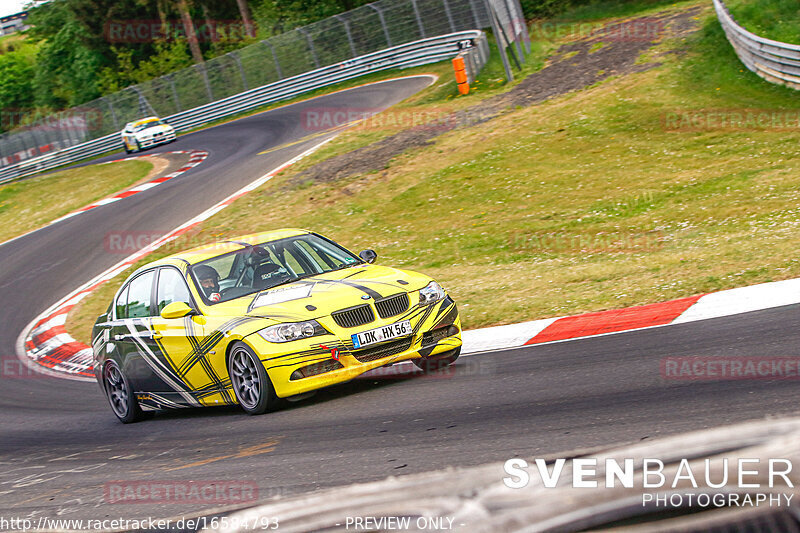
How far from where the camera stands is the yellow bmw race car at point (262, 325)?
7.30m

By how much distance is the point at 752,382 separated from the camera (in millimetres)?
5477

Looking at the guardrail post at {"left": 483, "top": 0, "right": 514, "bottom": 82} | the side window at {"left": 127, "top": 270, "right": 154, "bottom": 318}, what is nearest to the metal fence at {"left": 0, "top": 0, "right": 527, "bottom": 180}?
the guardrail post at {"left": 483, "top": 0, "right": 514, "bottom": 82}

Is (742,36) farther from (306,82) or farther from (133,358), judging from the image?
(306,82)

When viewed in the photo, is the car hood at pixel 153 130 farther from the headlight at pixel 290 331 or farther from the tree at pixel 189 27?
the headlight at pixel 290 331

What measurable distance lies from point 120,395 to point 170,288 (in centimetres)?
155

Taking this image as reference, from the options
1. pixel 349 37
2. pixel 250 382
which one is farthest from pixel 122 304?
pixel 349 37

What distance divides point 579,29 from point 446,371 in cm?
2722

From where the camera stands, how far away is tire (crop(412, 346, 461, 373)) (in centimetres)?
816

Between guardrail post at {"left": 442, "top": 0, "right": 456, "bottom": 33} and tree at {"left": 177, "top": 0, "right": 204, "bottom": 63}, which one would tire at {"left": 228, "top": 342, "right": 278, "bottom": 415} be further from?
tree at {"left": 177, "top": 0, "right": 204, "bottom": 63}

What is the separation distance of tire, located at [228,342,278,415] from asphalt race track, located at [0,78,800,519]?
0.49ft

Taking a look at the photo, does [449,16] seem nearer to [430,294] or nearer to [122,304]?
[122,304]

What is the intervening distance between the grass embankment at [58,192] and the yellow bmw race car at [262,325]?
18.9 meters

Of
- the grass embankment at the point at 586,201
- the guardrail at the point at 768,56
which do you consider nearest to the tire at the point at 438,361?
the grass embankment at the point at 586,201

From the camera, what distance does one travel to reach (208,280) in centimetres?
833
